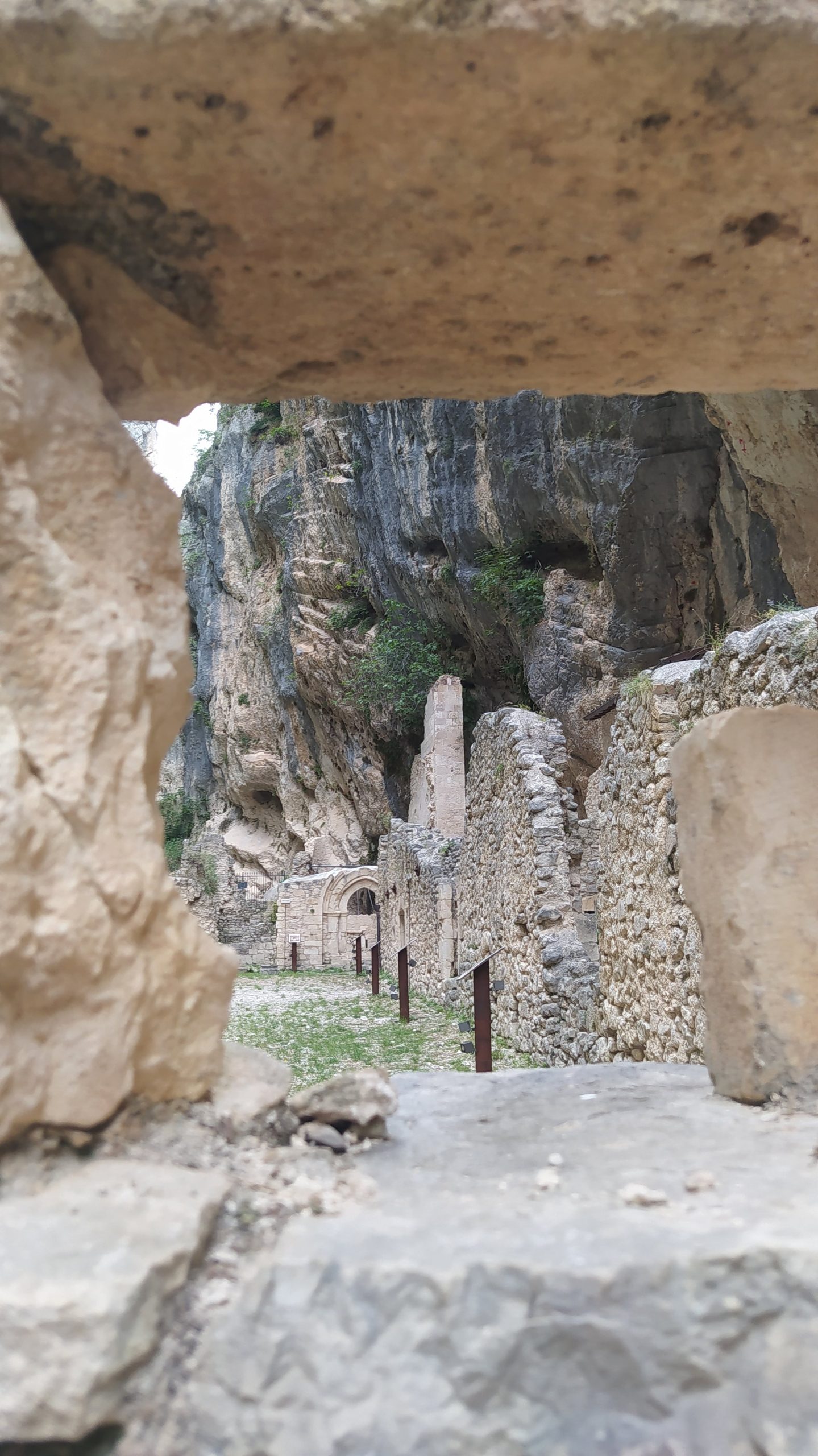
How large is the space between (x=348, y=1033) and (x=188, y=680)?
827 cm

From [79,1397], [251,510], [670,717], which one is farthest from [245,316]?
[251,510]

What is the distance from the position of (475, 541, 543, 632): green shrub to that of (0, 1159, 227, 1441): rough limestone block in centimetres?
1542

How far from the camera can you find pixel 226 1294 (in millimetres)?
1395

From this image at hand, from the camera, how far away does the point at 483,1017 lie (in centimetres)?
523

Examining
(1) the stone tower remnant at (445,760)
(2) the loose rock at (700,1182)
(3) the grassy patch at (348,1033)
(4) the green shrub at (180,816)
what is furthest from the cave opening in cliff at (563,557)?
(4) the green shrub at (180,816)

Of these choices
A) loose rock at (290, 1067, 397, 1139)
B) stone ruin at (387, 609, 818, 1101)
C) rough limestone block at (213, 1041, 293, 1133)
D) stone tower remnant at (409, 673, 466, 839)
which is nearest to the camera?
rough limestone block at (213, 1041, 293, 1133)

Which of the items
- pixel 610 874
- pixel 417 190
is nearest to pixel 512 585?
pixel 610 874

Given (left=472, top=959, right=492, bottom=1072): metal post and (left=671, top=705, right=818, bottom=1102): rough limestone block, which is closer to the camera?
(left=671, top=705, right=818, bottom=1102): rough limestone block

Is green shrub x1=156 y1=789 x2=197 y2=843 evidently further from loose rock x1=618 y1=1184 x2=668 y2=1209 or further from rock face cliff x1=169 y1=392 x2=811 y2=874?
loose rock x1=618 y1=1184 x2=668 y2=1209

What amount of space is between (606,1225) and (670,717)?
390 centimetres

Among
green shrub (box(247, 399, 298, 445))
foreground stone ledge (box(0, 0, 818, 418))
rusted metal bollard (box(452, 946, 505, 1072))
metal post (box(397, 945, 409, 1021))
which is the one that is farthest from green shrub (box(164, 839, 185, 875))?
foreground stone ledge (box(0, 0, 818, 418))

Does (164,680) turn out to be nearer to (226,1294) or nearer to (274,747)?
(226,1294)

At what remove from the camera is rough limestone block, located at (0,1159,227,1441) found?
46.3 inches

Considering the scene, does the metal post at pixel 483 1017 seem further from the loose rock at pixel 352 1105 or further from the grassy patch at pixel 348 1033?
the loose rock at pixel 352 1105
